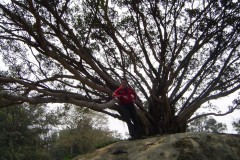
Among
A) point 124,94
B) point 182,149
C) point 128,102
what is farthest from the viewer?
point 128,102

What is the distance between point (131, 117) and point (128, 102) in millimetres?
510

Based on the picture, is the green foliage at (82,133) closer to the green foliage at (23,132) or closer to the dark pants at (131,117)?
the green foliage at (23,132)

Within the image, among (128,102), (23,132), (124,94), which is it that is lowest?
(128,102)

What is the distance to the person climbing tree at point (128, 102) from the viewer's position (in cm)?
684

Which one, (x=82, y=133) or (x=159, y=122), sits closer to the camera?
(x=159, y=122)

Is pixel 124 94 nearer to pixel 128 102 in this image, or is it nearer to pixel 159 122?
pixel 128 102

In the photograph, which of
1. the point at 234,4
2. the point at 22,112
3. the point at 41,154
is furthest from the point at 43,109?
the point at 234,4

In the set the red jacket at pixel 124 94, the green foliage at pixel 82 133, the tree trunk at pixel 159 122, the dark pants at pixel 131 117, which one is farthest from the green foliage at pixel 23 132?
the red jacket at pixel 124 94

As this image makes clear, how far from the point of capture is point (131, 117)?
24.3ft

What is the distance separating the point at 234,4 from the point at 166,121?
13.2ft

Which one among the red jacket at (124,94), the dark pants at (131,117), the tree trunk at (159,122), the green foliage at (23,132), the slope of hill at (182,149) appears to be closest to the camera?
the slope of hill at (182,149)

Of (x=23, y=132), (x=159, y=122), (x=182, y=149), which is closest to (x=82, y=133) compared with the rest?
(x=23, y=132)

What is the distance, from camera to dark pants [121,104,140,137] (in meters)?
7.26

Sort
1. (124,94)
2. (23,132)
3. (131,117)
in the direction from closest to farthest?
(124,94) < (131,117) < (23,132)
